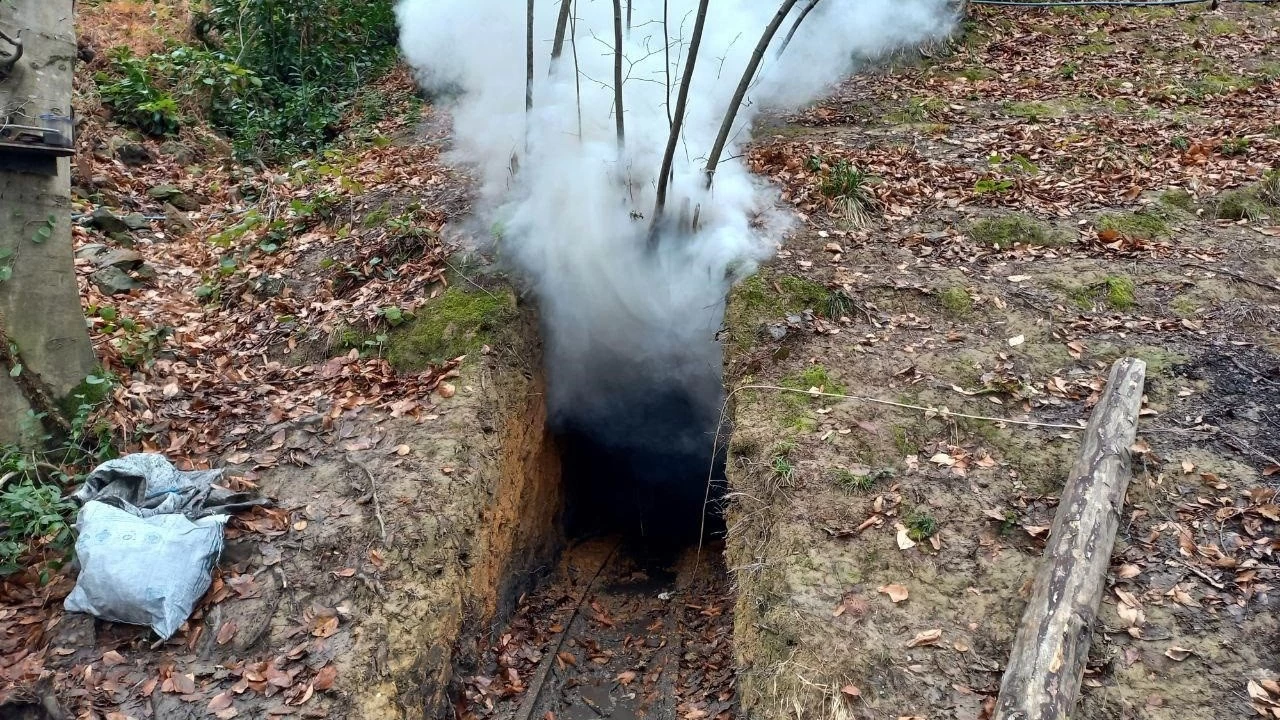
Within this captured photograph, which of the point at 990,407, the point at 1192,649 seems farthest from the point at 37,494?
the point at 1192,649

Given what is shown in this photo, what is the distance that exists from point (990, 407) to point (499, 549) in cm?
366

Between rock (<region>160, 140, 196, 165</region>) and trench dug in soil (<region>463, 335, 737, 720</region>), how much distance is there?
21.5 ft

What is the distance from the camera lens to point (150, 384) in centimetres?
572

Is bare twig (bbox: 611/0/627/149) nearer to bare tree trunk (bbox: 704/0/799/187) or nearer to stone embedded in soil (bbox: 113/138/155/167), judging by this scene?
bare tree trunk (bbox: 704/0/799/187)

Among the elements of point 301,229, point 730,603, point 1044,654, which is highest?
point 301,229

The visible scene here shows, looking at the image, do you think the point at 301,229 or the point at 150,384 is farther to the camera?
the point at 301,229

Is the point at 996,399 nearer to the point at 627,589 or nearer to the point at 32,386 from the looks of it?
the point at 627,589

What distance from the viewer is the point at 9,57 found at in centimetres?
448

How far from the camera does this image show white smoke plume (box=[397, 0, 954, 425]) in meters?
6.82

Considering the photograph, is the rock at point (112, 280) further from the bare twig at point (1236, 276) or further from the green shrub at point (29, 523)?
the bare twig at point (1236, 276)

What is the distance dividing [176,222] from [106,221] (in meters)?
0.76

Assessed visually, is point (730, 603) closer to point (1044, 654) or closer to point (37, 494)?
point (1044, 654)

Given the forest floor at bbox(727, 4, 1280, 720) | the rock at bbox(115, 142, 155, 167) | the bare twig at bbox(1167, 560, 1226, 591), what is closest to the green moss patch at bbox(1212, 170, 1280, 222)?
the forest floor at bbox(727, 4, 1280, 720)

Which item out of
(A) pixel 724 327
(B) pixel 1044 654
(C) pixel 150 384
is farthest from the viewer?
(A) pixel 724 327
